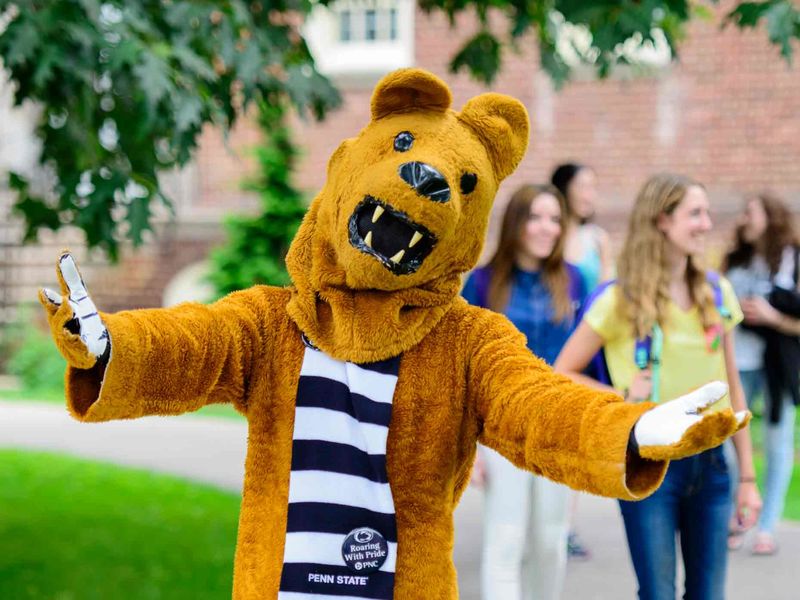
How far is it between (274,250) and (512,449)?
12.0 m

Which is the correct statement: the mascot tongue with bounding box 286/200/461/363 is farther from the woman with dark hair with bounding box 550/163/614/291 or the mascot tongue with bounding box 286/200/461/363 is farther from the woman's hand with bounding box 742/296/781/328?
the woman's hand with bounding box 742/296/781/328

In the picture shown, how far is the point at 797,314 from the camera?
591cm

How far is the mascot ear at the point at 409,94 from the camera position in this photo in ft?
7.86

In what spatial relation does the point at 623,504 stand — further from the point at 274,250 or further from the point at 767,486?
the point at 274,250

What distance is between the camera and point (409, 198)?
2.26 m

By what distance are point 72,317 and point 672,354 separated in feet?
6.96

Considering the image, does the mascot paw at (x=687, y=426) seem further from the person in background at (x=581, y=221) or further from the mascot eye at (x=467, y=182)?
the person in background at (x=581, y=221)

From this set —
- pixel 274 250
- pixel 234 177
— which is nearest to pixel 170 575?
pixel 274 250

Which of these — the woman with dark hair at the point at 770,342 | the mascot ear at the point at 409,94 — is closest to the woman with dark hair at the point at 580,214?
the woman with dark hair at the point at 770,342

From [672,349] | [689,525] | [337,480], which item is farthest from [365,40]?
[337,480]

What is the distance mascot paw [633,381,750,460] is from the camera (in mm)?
1829

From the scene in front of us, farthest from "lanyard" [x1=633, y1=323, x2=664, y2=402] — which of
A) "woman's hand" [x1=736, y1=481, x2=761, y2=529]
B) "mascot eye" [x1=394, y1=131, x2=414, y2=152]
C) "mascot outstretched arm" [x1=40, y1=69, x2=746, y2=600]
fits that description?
"mascot eye" [x1=394, y1=131, x2=414, y2=152]

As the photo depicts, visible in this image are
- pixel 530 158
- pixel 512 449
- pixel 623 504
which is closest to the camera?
pixel 512 449

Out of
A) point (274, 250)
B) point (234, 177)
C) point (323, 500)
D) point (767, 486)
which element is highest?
point (234, 177)
